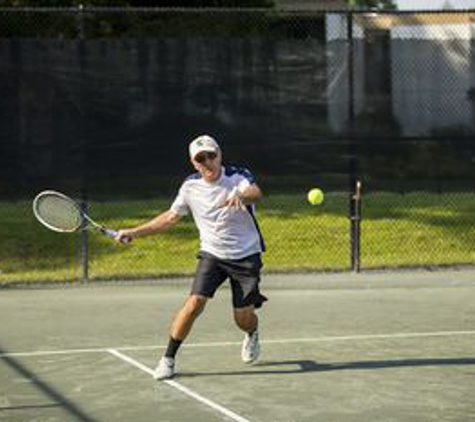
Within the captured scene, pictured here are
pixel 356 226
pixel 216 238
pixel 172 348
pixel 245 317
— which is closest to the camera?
pixel 172 348

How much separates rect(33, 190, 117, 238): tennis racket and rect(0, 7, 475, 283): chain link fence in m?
4.08

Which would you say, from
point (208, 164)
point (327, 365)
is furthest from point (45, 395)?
point (327, 365)

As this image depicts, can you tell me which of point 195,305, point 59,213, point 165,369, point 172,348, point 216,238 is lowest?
point 165,369

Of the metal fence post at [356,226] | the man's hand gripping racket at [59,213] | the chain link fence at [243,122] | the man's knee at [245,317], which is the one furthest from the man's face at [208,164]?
the metal fence post at [356,226]

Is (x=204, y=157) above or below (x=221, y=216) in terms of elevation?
above

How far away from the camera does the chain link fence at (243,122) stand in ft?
42.8

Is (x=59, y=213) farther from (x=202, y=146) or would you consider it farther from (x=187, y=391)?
(x=187, y=391)

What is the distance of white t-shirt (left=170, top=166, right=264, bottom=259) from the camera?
8.03m

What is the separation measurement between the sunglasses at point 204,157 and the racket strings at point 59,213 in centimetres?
127

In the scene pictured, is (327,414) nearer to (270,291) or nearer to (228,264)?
(228,264)

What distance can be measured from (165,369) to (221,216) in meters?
1.08

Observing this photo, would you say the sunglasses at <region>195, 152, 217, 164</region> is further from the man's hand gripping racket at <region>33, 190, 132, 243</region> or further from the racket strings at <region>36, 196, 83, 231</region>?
the racket strings at <region>36, 196, 83, 231</region>

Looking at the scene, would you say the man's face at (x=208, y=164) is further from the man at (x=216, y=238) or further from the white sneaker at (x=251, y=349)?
the white sneaker at (x=251, y=349)

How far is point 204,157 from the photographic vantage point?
25.9 feet
